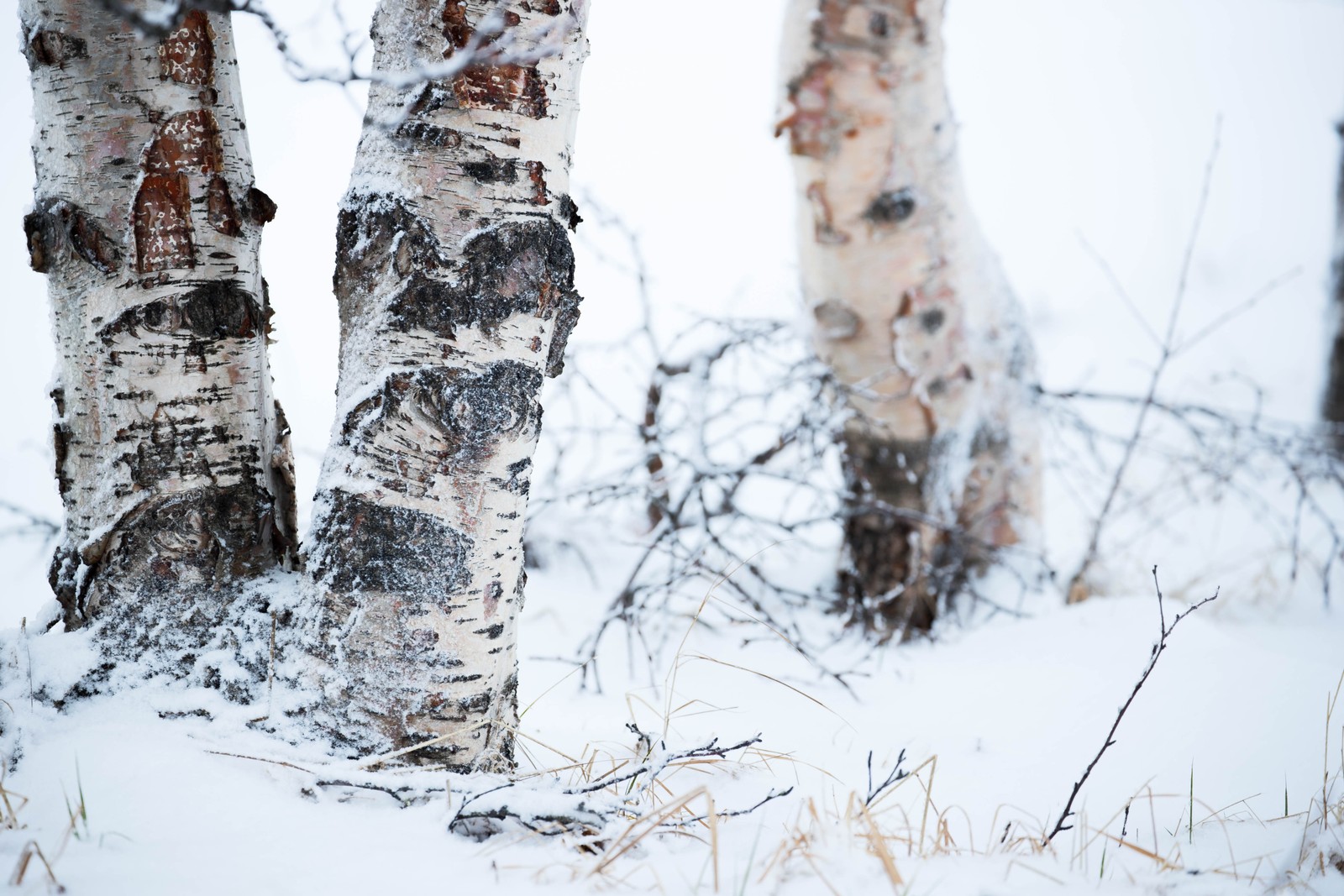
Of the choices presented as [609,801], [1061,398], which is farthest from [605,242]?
[609,801]

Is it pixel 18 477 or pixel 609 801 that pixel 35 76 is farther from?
pixel 18 477

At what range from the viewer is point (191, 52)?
1.12 metres

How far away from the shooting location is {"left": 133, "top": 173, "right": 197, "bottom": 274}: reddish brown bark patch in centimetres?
111

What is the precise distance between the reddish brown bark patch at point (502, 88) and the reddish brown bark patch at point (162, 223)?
0.44m

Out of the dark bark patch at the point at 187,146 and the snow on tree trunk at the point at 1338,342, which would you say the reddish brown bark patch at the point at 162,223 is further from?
the snow on tree trunk at the point at 1338,342

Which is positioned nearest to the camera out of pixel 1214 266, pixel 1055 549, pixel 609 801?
pixel 609 801

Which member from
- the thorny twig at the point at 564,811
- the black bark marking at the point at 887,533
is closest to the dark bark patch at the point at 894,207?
the black bark marking at the point at 887,533

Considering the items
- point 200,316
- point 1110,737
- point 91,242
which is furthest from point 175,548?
point 1110,737

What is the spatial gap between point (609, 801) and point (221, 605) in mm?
669

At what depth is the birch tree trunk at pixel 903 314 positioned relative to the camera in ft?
7.68

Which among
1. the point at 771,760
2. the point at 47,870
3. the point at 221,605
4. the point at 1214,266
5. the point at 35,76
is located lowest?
the point at 771,760

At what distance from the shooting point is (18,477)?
3502mm

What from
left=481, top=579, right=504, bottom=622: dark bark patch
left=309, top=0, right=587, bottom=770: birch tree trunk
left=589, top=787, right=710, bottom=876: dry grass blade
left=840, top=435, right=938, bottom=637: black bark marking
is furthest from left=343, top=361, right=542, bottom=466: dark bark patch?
left=840, top=435, right=938, bottom=637: black bark marking

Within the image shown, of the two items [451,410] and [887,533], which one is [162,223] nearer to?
[451,410]
